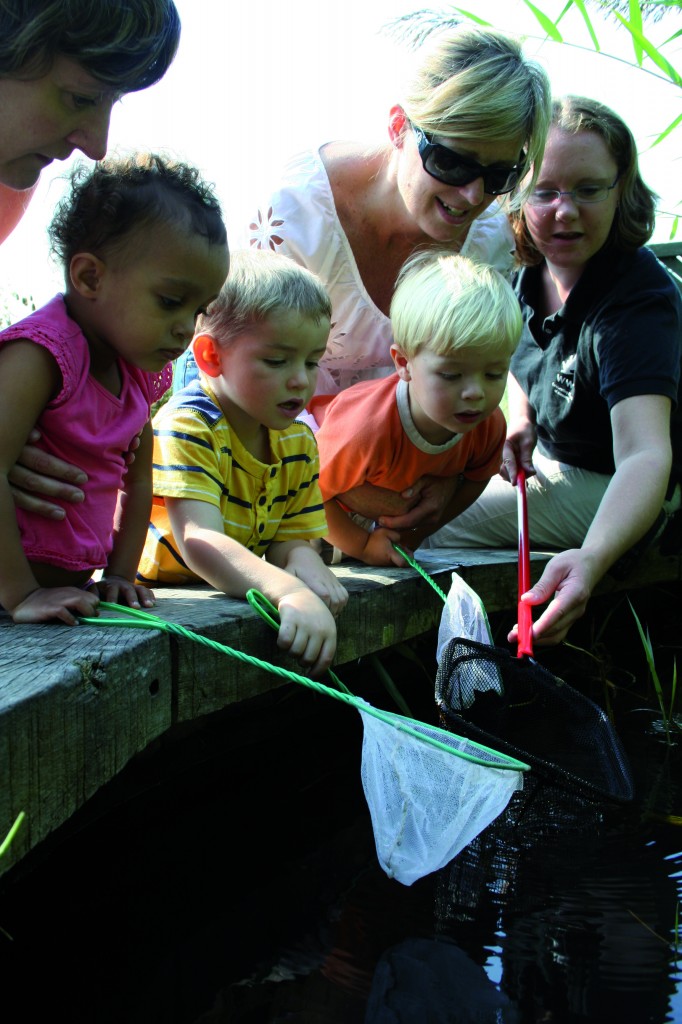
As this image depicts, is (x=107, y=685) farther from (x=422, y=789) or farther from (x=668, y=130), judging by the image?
(x=668, y=130)

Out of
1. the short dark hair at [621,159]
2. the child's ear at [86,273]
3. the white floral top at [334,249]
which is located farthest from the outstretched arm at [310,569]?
the short dark hair at [621,159]

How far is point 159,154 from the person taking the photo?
6.59 ft

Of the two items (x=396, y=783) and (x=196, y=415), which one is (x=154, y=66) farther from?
(x=396, y=783)

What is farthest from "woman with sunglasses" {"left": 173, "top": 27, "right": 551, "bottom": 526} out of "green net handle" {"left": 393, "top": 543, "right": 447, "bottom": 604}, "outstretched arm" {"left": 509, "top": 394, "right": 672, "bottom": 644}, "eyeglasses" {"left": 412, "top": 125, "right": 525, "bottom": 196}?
"outstretched arm" {"left": 509, "top": 394, "right": 672, "bottom": 644}

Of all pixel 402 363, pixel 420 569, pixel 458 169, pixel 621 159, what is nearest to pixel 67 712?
pixel 420 569

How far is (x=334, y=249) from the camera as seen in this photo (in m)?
3.25

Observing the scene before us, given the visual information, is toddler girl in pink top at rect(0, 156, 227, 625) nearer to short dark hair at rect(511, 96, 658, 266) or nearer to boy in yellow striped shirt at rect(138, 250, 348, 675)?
boy in yellow striped shirt at rect(138, 250, 348, 675)

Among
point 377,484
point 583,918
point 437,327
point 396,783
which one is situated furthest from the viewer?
point 377,484

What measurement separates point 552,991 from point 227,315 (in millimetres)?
1529

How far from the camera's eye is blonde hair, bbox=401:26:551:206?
2.79 m

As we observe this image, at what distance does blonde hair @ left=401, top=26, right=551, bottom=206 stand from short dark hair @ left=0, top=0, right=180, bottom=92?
1.03 metres

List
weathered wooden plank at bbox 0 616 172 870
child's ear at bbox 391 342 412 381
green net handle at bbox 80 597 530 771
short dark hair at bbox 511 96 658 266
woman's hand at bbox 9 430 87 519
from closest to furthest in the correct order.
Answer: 1. weathered wooden plank at bbox 0 616 172 870
2. green net handle at bbox 80 597 530 771
3. woman's hand at bbox 9 430 87 519
4. child's ear at bbox 391 342 412 381
5. short dark hair at bbox 511 96 658 266

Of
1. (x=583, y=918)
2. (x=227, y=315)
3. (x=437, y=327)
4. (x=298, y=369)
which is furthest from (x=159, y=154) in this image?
(x=583, y=918)

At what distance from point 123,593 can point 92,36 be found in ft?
3.38
